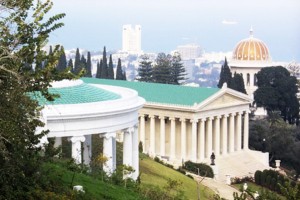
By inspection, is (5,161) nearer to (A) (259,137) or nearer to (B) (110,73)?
(A) (259,137)

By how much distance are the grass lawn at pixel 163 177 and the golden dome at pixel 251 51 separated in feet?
225

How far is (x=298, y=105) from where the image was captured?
89.9 meters

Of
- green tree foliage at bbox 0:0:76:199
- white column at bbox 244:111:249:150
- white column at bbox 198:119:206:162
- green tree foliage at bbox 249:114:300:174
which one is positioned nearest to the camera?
green tree foliage at bbox 0:0:76:199

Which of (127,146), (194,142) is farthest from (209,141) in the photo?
(127,146)

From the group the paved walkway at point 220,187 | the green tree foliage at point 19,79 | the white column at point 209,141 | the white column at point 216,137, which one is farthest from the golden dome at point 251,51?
the green tree foliage at point 19,79

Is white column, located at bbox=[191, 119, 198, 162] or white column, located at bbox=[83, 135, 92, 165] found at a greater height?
white column, located at bbox=[83, 135, 92, 165]

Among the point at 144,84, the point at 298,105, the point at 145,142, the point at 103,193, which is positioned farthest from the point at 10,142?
the point at 298,105

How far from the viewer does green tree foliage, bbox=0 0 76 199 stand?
17031 mm

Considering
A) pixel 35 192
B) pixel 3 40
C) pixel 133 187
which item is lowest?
pixel 133 187

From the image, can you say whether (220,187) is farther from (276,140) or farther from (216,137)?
(276,140)

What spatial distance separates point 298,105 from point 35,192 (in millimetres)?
74094

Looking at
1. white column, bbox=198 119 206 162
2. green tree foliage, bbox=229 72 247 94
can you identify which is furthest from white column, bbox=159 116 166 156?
green tree foliage, bbox=229 72 247 94

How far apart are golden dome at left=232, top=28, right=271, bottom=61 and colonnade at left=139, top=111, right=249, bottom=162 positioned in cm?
4927

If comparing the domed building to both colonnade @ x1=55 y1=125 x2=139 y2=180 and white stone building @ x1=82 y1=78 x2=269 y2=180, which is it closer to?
white stone building @ x1=82 y1=78 x2=269 y2=180
